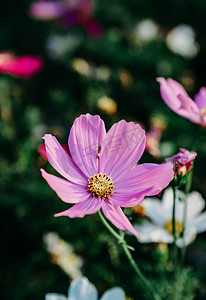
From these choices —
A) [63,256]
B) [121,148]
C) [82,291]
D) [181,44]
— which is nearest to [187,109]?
[121,148]

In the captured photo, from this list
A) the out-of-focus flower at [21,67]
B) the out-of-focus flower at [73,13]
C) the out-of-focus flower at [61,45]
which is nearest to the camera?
the out-of-focus flower at [21,67]

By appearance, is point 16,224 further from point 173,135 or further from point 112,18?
point 112,18

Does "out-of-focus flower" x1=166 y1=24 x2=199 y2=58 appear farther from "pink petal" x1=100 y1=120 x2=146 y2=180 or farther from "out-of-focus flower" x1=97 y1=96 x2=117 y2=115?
"pink petal" x1=100 y1=120 x2=146 y2=180

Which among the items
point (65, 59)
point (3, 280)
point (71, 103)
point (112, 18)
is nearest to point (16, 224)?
point (3, 280)

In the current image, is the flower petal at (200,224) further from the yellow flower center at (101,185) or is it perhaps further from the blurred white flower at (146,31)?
the blurred white flower at (146,31)

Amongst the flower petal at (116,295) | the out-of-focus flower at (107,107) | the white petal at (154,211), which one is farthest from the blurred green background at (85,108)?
the flower petal at (116,295)

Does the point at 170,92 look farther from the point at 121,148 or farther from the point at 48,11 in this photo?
the point at 48,11
